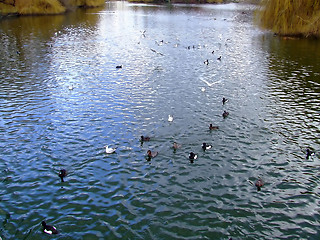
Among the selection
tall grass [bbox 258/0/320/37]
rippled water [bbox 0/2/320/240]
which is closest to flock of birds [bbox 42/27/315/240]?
rippled water [bbox 0/2/320/240]

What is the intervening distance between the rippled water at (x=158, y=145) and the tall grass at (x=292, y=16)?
9.27 metres

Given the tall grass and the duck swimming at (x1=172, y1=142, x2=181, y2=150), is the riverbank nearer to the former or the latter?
the tall grass

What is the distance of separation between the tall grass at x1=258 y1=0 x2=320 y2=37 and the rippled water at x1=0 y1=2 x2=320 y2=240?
365 inches

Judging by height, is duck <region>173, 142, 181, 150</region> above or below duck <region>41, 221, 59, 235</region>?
above

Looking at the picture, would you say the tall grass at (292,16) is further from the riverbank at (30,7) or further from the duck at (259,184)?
the riverbank at (30,7)

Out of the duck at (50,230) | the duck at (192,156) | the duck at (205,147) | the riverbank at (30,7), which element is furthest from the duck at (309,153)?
the riverbank at (30,7)

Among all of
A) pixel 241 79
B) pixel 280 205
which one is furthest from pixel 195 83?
pixel 280 205

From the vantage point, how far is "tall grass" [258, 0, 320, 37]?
41.9m

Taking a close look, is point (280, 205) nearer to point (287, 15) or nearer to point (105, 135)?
point (105, 135)

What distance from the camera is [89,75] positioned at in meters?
29.5

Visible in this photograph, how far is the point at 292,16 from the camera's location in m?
43.6

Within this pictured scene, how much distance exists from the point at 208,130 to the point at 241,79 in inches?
461

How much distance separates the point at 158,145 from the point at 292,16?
37473 mm

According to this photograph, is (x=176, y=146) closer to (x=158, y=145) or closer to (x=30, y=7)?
(x=158, y=145)
